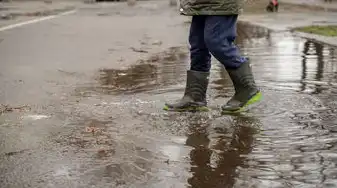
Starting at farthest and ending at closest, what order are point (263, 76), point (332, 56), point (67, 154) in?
1. point (332, 56)
2. point (263, 76)
3. point (67, 154)

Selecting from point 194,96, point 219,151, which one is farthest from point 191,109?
point 219,151

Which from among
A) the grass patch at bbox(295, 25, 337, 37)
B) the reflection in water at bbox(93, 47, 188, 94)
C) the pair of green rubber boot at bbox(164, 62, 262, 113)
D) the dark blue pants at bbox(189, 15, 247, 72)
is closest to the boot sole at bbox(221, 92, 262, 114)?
the pair of green rubber boot at bbox(164, 62, 262, 113)

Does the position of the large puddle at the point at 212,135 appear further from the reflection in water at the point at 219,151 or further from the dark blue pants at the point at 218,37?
the dark blue pants at the point at 218,37

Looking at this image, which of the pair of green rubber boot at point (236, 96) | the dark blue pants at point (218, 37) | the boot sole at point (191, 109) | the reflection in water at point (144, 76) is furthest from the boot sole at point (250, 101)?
the reflection in water at point (144, 76)

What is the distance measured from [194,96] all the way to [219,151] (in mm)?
1452

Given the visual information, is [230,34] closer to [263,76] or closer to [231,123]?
[231,123]

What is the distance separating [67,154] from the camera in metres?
3.88

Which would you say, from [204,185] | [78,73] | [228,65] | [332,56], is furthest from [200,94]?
[332,56]

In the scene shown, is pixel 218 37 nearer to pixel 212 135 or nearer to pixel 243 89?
pixel 243 89

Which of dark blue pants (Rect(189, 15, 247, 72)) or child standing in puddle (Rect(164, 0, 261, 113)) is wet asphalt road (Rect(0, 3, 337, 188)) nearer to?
child standing in puddle (Rect(164, 0, 261, 113))

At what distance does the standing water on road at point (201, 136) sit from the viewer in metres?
3.42

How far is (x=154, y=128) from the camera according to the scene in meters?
4.59

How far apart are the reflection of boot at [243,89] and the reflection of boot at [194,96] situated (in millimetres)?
237

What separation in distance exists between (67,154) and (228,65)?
1922 millimetres
